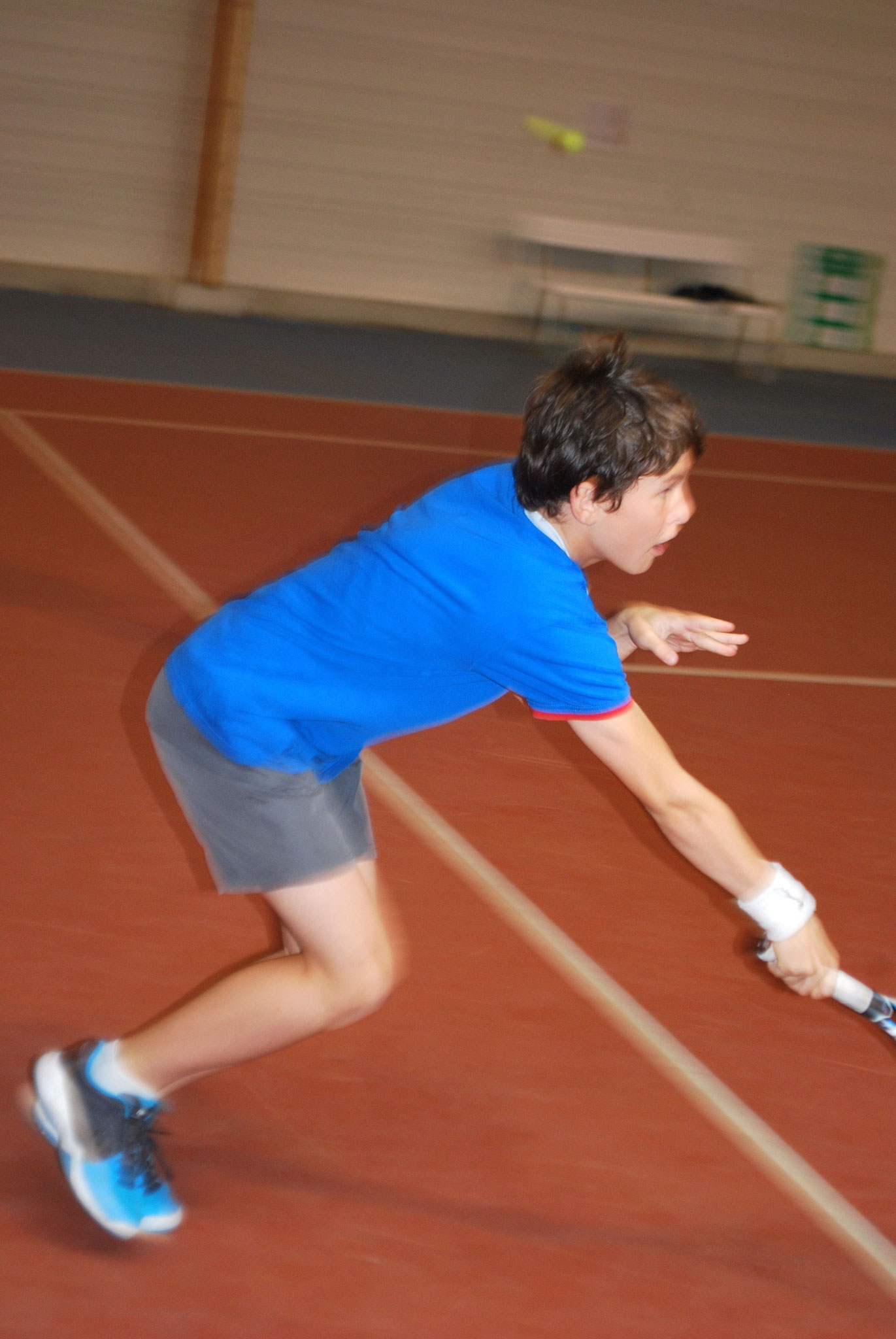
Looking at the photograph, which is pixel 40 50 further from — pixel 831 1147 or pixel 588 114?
pixel 831 1147

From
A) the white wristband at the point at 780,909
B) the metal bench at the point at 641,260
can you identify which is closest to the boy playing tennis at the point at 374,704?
the white wristband at the point at 780,909

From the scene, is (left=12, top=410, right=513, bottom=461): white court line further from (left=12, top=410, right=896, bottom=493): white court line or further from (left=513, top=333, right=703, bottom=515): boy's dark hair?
(left=513, top=333, right=703, bottom=515): boy's dark hair

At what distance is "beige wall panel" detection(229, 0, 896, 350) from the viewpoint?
12.7 metres

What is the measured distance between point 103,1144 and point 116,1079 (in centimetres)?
10

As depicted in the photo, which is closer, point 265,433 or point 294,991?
point 294,991

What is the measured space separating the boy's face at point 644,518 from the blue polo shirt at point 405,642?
7 centimetres

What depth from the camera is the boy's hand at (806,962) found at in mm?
1910

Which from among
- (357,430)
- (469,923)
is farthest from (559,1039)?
(357,430)

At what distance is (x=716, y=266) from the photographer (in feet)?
45.4

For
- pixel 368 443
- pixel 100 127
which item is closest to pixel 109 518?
pixel 368 443

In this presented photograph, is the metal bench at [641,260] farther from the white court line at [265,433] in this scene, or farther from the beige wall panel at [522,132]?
the white court line at [265,433]

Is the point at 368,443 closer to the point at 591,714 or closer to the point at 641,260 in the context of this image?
the point at 641,260

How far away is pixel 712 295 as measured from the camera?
13109 mm

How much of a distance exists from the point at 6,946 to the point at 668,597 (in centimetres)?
370
